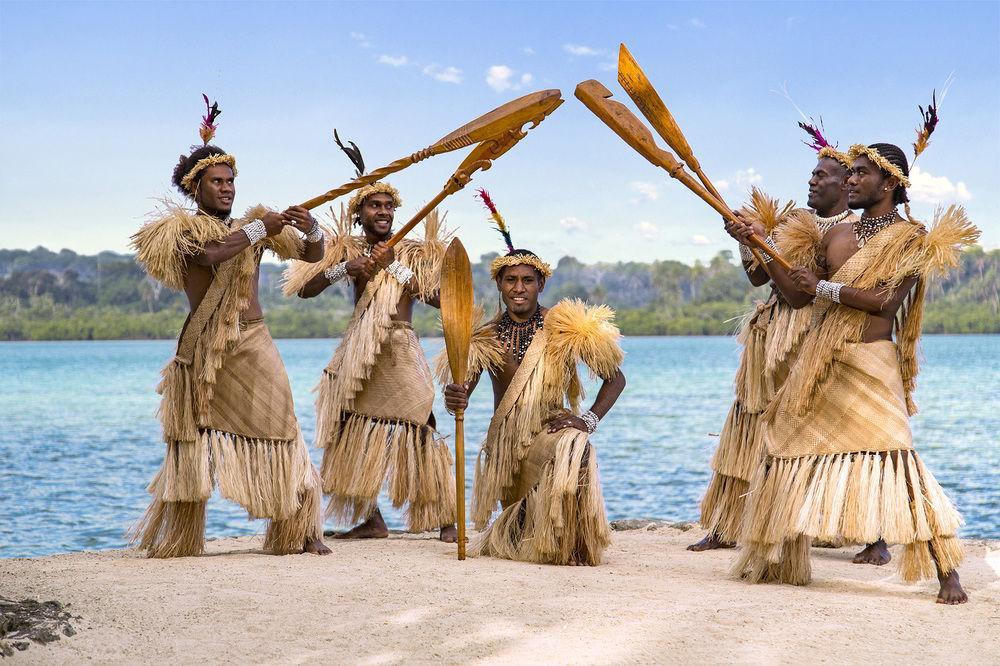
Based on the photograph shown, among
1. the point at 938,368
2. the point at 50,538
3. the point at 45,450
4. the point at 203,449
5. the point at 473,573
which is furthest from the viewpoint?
the point at 938,368

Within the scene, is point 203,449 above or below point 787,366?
below

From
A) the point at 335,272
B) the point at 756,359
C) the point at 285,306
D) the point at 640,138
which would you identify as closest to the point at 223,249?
the point at 335,272

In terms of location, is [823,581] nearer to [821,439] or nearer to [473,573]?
[821,439]

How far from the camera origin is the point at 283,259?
5.71 m

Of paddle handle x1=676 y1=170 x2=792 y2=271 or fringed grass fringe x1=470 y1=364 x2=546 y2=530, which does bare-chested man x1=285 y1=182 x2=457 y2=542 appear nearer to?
fringed grass fringe x1=470 y1=364 x2=546 y2=530

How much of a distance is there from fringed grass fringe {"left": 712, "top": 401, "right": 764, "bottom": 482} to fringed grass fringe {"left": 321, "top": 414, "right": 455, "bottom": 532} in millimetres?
1403

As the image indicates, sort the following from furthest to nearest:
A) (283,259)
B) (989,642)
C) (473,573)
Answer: (283,259) < (473,573) < (989,642)

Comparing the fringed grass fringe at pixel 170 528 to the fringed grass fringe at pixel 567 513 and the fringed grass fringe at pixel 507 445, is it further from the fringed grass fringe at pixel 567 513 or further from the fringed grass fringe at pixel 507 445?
the fringed grass fringe at pixel 567 513

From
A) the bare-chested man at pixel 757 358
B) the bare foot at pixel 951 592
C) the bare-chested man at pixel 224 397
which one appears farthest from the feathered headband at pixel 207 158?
the bare foot at pixel 951 592

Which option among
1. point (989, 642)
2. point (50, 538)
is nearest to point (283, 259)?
point (989, 642)

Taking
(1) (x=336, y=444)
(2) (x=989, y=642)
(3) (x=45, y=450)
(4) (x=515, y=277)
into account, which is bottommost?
(3) (x=45, y=450)

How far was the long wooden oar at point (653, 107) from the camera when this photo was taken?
4.77 m

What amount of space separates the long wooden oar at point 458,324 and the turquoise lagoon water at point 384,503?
48 cm

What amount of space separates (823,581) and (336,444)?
2533mm
